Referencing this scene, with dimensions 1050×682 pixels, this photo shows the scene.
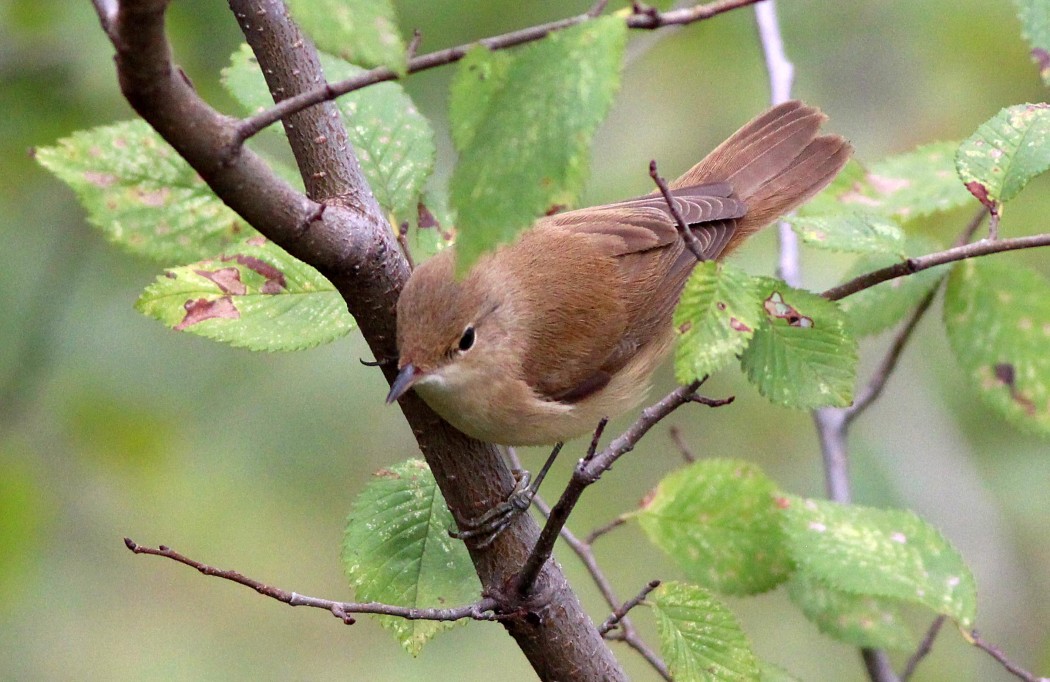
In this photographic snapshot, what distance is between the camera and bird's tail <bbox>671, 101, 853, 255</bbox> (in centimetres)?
304

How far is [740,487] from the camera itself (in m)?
2.45

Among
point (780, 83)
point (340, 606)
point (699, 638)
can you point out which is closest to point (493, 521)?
point (340, 606)

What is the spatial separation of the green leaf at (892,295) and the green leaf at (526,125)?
153 centimetres

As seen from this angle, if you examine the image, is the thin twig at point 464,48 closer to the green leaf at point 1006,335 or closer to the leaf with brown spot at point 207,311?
the leaf with brown spot at point 207,311

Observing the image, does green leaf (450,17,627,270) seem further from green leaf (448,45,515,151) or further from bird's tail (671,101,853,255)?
bird's tail (671,101,853,255)

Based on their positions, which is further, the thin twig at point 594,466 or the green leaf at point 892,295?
the green leaf at point 892,295

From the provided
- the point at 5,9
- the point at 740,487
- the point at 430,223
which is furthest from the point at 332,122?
the point at 5,9

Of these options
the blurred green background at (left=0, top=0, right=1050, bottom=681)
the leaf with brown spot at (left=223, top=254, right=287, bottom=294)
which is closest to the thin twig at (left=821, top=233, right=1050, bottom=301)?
the leaf with brown spot at (left=223, top=254, right=287, bottom=294)

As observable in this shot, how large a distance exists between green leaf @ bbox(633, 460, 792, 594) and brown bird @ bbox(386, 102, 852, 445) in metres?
0.36

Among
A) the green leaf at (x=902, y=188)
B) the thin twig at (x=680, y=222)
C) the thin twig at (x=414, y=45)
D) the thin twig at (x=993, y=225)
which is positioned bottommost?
the green leaf at (x=902, y=188)

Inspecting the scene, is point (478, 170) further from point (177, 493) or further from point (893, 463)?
point (177, 493)

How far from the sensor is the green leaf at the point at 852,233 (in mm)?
1928

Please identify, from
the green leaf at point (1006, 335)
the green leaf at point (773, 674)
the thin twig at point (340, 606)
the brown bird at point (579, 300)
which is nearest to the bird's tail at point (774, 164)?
the brown bird at point (579, 300)

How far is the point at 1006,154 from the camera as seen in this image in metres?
1.94
